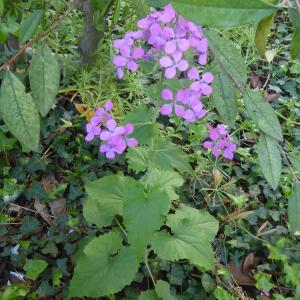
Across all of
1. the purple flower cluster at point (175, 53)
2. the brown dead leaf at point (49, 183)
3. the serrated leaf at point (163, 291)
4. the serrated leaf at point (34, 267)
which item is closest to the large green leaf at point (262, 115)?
the purple flower cluster at point (175, 53)

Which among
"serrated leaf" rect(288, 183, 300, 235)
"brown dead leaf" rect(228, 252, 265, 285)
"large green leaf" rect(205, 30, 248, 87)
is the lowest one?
"brown dead leaf" rect(228, 252, 265, 285)

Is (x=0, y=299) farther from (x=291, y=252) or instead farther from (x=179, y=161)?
(x=291, y=252)

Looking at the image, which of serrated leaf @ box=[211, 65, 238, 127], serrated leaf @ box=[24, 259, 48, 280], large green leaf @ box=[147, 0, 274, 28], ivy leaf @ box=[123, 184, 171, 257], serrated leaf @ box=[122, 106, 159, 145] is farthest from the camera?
serrated leaf @ box=[24, 259, 48, 280]

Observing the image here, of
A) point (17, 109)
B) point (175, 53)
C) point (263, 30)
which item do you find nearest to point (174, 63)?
point (175, 53)

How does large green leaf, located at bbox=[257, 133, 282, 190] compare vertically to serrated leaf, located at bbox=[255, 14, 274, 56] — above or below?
below

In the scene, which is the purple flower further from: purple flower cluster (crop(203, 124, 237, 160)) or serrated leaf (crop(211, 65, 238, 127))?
purple flower cluster (crop(203, 124, 237, 160))

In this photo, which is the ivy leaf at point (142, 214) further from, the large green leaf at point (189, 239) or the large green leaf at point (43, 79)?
the large green leaf at point (43, 79)

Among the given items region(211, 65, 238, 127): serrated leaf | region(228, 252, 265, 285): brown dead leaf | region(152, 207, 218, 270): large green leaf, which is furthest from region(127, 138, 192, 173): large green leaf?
region(228, 252, 265, 285): brown dead leaf
